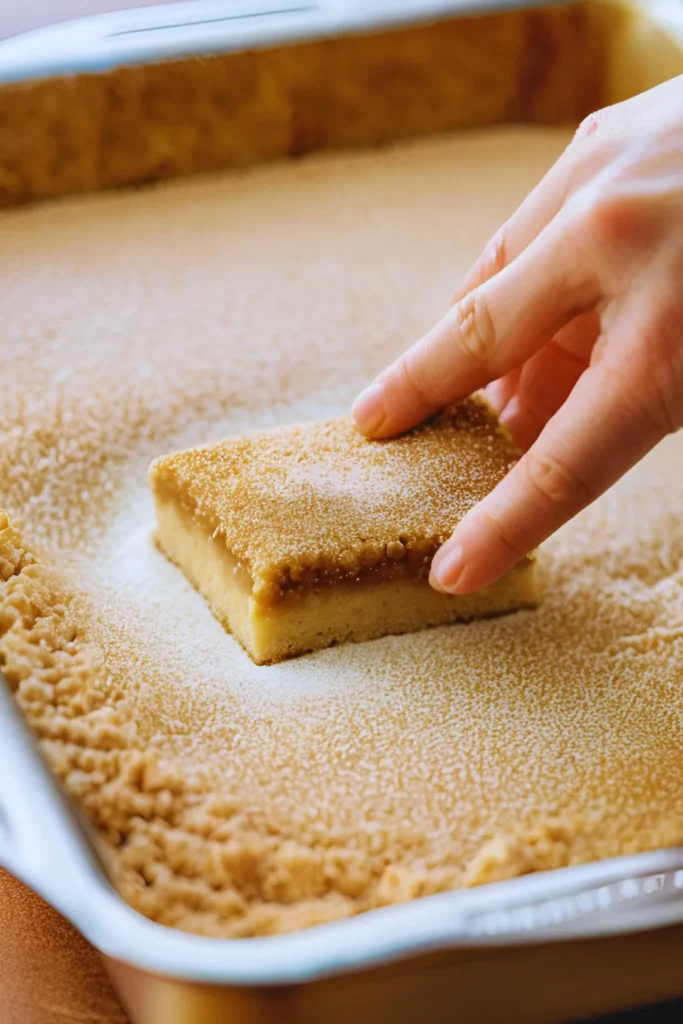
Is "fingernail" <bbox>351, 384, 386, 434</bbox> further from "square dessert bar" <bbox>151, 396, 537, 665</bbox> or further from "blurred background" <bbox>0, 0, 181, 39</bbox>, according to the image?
"blurred background" <bbox>0, 0, 181, 39</bbox>

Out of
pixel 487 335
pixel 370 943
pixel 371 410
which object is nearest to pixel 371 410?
pixel 371 410

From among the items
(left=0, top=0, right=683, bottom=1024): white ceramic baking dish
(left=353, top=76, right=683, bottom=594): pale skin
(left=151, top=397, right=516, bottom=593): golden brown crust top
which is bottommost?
(left=0, top=0, right=683, bottom=1024): white ceramic baking dish

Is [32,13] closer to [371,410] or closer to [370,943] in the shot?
[371,410]

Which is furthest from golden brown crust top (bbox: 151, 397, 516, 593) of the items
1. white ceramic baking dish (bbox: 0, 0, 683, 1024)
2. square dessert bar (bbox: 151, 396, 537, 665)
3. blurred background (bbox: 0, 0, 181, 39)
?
blurred background (bbox: 0, 0, 181, 39)

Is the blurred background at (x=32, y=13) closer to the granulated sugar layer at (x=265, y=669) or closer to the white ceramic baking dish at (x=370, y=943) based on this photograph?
the granulated sugar layer at (x=265, y=669)

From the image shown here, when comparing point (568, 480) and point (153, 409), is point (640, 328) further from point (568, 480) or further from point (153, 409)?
point (153, 409)

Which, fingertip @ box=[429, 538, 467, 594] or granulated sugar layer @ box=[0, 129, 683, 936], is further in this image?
fingertip @ box=[429, 538, 467, 594]

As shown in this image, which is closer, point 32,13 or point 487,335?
point 487,335
